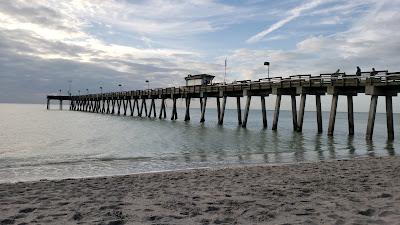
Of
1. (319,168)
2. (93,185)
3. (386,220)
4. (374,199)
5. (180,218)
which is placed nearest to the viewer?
(386,220)

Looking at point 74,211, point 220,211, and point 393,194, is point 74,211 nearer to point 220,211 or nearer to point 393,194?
point 220,211

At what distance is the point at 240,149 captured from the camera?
20812 mm

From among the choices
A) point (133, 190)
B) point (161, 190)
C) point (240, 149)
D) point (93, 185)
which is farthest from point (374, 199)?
point (240, 149)

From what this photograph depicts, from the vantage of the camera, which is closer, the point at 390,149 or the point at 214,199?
the point at 214,199

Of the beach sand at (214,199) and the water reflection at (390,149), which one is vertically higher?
the beach sand at (214,199)

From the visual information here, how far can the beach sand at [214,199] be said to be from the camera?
5855 millimetres

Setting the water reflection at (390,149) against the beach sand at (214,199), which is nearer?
the beach sand at (214,199)

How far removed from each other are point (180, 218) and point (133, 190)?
2.85 metres

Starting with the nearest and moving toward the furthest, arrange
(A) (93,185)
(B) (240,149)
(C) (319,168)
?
(A) (93,185), (C) (319,168), (B) (240,149)

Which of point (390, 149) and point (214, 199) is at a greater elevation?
point (214, 199)

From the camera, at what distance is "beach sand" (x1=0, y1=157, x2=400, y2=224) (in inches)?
231

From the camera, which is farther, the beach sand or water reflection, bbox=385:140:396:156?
water reflection, bbox=385:140:396:156

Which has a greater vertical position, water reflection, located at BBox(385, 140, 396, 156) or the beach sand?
the beach sand

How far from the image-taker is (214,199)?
23.8 ft
